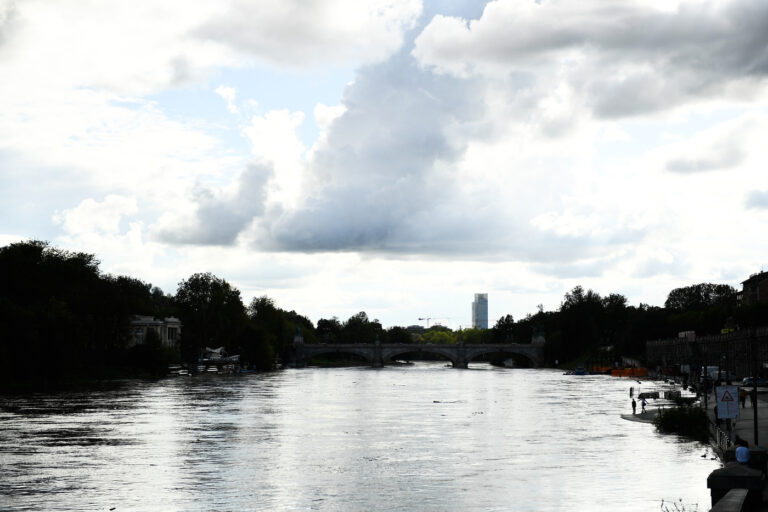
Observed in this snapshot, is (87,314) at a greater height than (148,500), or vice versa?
(87,314)

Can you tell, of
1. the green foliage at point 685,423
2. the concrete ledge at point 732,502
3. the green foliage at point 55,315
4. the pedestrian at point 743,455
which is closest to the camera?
Result: the concrete ledge at point 732,502

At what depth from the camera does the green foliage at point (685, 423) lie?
60.6 m

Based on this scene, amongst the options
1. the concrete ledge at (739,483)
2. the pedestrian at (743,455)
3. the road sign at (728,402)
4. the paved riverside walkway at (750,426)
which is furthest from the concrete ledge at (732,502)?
the road sign at (728,402)

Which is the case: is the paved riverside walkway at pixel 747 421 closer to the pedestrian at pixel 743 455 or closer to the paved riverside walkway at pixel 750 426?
the paved riverside walkway at pixel 750 426

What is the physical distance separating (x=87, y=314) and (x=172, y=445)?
289 feet

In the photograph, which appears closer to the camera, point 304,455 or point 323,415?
point 304,455

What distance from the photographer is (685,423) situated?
6291 centimetres

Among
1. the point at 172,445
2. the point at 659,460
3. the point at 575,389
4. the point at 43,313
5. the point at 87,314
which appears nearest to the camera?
the point at 659,460

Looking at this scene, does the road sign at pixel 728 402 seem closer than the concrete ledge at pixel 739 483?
No

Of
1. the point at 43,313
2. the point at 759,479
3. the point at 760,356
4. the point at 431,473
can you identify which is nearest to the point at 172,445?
the point at 431,473

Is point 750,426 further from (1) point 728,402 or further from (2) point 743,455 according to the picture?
(2) point 743,455

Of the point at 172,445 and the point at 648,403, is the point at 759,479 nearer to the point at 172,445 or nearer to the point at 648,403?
the point at 172,445

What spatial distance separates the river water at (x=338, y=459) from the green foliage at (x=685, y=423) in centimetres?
130

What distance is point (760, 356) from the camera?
14000 cm
